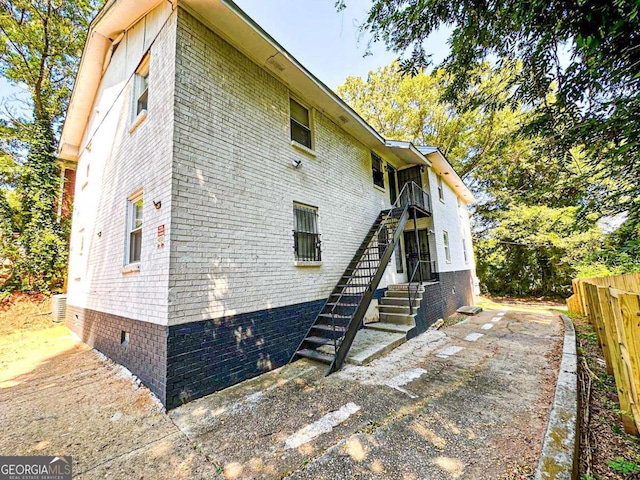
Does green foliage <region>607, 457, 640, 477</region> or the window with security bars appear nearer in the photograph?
green foliage <region>607, 457, 640, 477</region>

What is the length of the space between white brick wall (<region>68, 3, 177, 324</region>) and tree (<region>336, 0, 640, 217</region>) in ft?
12.0

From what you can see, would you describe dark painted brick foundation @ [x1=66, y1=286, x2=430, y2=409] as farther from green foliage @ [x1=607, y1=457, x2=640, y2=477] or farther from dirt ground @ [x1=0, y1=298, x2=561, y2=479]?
green foliage @ [x1=607, y1=457, x2=640, y2=477]

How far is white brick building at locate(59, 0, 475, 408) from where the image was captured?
3986mm

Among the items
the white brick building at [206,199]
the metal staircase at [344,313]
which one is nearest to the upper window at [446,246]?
the white brick building at [206,199]

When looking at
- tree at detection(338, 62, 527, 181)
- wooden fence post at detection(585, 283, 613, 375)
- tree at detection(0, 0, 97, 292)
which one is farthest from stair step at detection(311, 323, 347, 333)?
tree at detection(338, 62, 527, 181)

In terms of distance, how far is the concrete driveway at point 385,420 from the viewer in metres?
2.36

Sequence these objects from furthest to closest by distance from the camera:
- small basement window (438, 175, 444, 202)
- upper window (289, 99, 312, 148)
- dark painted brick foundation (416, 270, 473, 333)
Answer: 1. small basement window (438, 175, 444, 202)
2. dark painted brick foundation (416, 270, 473, 333)
3. upper window (289, 99, 312, 148)

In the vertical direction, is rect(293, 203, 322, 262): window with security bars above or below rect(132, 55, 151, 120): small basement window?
below

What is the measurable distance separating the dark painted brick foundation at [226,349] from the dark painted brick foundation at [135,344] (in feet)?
0.60

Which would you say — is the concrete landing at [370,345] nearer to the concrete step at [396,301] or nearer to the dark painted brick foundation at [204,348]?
the dark painted brick foundation at [204,348]

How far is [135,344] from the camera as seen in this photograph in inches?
174

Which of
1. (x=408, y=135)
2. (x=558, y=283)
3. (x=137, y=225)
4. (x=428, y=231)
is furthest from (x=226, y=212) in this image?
(x=558, y=283)

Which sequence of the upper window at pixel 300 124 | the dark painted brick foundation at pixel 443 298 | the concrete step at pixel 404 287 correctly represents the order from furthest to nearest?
the concrete step at pixel 404 287
the dark painted brick foundation at pixel 443 298
the upper window at pixel 300 124

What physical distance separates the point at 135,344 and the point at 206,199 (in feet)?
9.02
